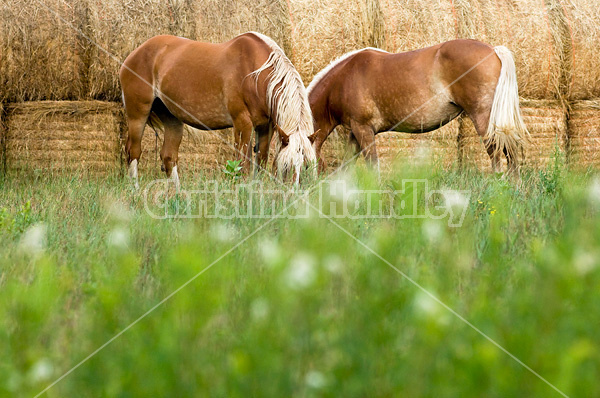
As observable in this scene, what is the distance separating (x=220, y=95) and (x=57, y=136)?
198 cm

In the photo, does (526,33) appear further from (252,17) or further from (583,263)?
(583,263)

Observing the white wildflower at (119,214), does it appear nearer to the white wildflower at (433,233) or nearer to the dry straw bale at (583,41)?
the white wildflower at (433,233)

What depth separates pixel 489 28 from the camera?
713 centimetres

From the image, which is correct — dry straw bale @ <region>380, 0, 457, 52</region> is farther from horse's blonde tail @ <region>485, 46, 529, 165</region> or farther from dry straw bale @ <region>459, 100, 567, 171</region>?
horse's blonde tail @ <region>485, 46, 529, 165</region>

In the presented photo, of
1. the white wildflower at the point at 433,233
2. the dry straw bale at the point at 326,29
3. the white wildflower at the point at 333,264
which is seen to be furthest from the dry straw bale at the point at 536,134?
the white wildflower at the point at 333,264

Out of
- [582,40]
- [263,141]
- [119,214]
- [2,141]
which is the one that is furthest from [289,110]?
[582,40]

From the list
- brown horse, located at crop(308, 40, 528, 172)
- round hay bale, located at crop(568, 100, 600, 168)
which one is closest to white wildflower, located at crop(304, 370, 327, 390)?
brown horse, located at crop(308, 40, 528, 172)

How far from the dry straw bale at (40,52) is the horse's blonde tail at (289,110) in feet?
7.04

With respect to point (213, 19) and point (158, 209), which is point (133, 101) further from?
point (158, 209)

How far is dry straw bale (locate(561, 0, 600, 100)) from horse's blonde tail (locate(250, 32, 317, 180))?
4155 millimetres

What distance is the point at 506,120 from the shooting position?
17.9 ft

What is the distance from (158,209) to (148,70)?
2.62m

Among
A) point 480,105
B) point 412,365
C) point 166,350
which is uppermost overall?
point 166,350

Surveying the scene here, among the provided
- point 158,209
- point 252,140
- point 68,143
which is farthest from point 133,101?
point 158,209
